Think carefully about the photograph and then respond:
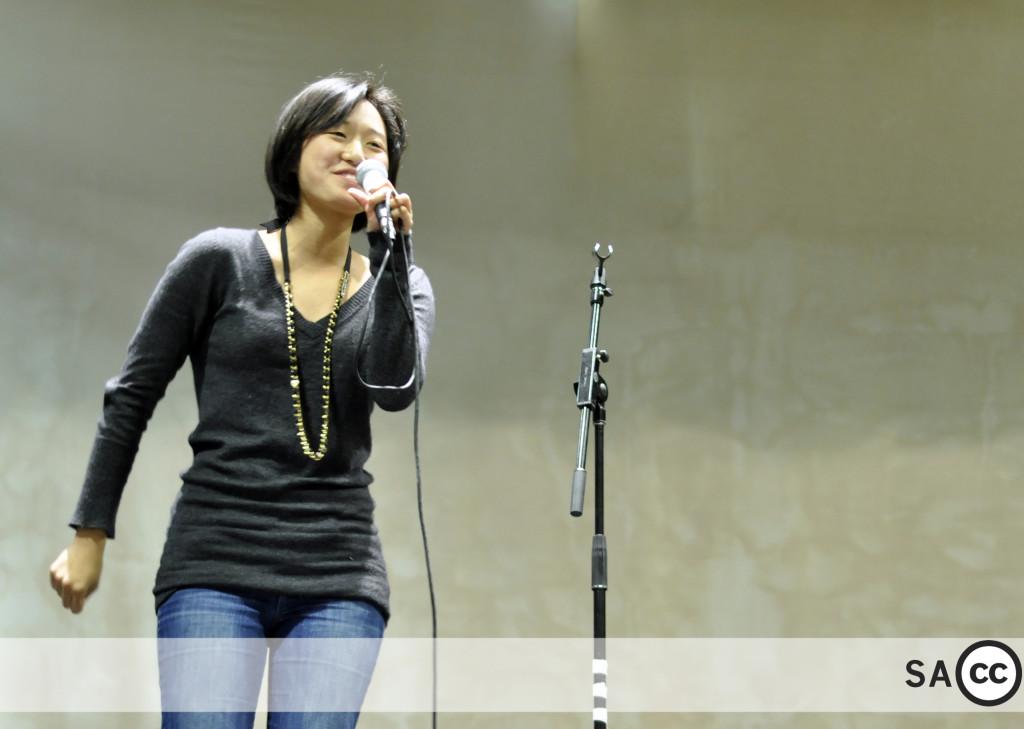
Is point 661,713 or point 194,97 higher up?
point 194,97

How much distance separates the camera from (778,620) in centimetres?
368

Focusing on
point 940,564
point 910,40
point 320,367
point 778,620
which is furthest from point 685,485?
point 320,367

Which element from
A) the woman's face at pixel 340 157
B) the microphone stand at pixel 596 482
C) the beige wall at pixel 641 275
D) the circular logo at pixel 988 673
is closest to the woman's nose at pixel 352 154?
the woman's face at pixel 340 157

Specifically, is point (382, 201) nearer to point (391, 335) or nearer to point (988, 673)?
point (391, 335)

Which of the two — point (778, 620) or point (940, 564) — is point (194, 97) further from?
point (940, 564)

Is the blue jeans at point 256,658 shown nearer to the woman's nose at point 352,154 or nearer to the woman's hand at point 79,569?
the woman's hand at point 79,569

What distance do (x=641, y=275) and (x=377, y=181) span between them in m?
2.08

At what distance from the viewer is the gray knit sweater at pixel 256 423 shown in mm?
1602

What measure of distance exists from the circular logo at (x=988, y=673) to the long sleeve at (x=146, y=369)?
8.67 feet

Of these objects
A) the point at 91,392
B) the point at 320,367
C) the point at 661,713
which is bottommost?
the point at 661,713

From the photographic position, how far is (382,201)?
67.2 inches

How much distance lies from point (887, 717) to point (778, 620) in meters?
0.39

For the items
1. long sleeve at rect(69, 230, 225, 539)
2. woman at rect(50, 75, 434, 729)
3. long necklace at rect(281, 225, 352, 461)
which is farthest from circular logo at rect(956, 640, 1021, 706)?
long sleeve at rect(69, 230, 225, 539)

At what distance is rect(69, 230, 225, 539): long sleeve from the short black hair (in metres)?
0.17
